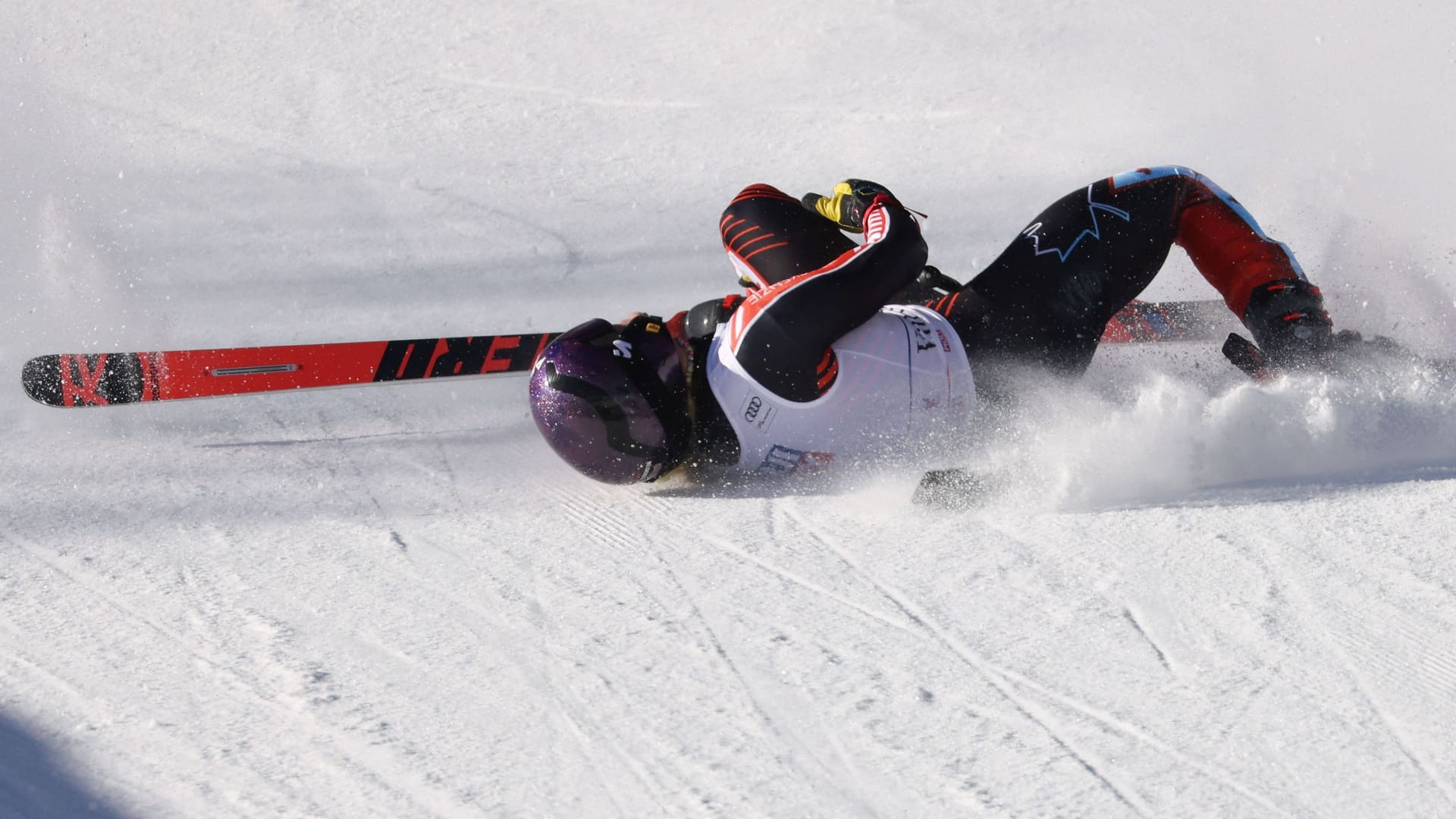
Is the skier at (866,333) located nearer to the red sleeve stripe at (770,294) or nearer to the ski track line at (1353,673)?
the red sleeve stripe at (770,294)

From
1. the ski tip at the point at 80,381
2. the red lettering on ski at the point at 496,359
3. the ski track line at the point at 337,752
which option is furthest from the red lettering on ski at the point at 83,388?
the ski track line at the point at 337,752

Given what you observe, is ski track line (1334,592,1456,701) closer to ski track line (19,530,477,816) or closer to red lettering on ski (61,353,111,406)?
ski track line (19,530,477,816)

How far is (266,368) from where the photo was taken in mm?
4125

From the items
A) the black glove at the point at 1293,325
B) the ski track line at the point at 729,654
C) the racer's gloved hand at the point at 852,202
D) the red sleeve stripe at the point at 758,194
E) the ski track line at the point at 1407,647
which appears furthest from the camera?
the red sleeve stripe at the point at 758,194

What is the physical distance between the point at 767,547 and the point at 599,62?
181 inches

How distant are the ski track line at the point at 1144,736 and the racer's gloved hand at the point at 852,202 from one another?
1.54 metres

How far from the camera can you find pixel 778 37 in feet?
24.1

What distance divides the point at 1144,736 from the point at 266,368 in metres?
2.94

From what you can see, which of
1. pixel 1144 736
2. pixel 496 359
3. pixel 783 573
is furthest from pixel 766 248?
pixel 1144 736

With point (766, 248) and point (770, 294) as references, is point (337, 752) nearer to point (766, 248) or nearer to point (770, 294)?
point (770, 294)

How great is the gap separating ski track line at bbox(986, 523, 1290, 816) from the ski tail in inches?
82.7

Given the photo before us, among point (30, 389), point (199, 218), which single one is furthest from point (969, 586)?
point (199, 218)

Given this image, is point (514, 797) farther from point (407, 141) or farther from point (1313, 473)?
point (407, 141)

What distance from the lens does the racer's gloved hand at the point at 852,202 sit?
3701 millimetres
